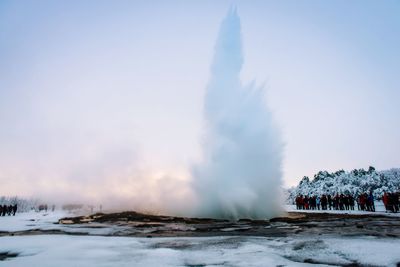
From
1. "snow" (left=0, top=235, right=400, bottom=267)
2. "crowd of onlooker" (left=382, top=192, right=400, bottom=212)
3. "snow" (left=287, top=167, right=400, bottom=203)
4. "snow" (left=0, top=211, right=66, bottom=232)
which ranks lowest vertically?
"snow" (left=0, top=235, right=400, bottom=267)

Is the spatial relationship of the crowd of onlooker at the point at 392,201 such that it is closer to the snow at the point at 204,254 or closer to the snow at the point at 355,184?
the snow at the point at 204,254

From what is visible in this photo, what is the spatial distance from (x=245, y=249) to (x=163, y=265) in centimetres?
233

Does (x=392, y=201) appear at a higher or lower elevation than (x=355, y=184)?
lower

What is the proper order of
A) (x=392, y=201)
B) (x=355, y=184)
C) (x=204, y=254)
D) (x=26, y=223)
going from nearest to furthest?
(x=204, y=254)
(x=26, y=223)
(x=392, y=201)
(x=355, y=184)

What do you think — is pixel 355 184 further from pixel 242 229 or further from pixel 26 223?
pixel 26 223

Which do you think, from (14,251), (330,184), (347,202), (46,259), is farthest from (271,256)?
(330,184)

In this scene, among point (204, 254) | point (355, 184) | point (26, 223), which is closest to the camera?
point (204, 254)

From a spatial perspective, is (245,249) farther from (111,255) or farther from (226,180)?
(226,180)

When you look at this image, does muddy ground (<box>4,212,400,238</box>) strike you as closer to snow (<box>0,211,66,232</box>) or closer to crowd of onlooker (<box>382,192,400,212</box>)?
snow (<box>0,211,66,232</box>)

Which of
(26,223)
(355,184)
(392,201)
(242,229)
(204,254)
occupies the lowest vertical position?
(204,254)

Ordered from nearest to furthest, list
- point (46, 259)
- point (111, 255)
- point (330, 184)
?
point (46, 259)
point (111, 255)
point (330, 184)

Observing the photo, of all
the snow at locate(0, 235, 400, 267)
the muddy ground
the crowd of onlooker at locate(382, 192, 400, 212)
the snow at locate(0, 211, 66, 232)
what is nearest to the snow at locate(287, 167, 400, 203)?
the crowd of onlooker at locate(382, 192, 400, 212)

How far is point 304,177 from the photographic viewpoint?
156m

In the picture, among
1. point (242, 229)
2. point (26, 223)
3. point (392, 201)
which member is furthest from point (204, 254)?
point (392, 201)
